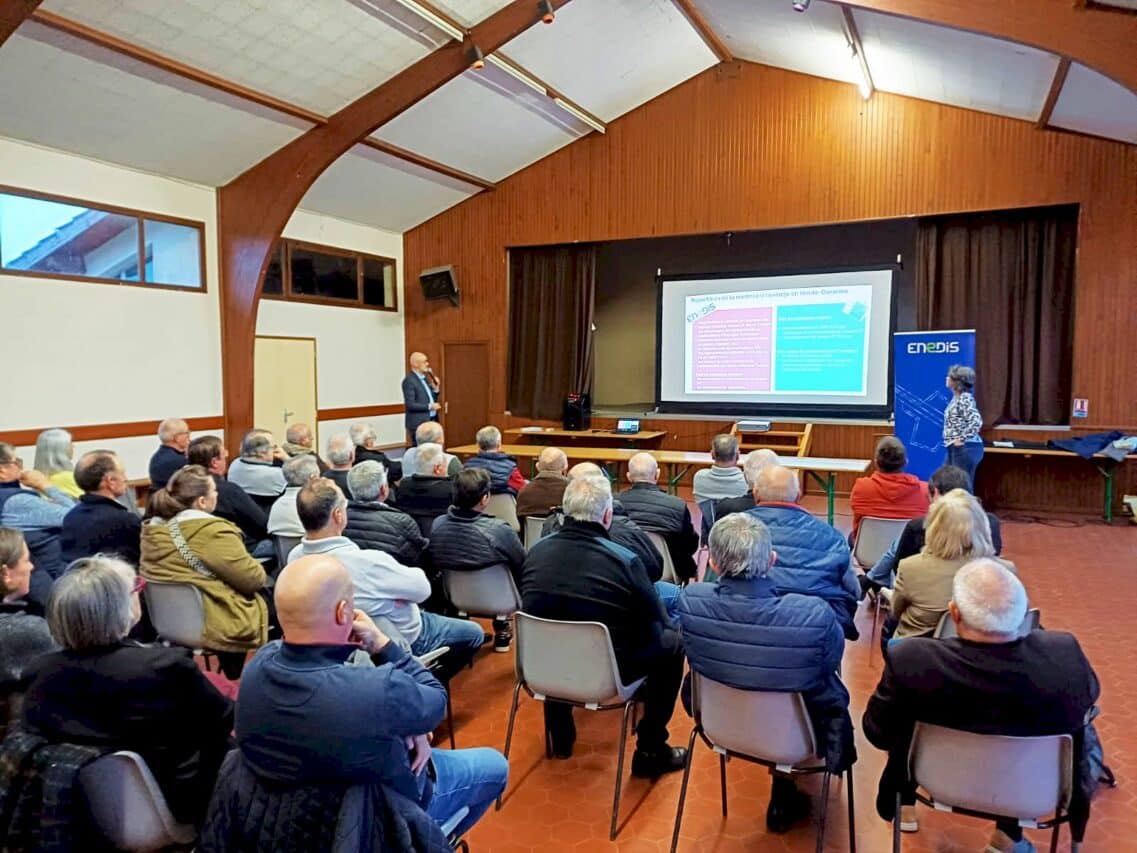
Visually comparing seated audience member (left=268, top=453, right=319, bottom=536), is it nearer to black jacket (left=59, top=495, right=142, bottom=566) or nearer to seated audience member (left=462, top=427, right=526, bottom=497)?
black jacket (left=59, top=495, right=142, bottom=566)

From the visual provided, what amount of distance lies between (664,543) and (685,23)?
5.91 meters

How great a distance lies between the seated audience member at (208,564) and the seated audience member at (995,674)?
223 cm

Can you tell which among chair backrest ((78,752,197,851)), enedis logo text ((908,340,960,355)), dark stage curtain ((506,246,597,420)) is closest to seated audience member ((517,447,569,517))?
chair backrest ((78,752,197,851))

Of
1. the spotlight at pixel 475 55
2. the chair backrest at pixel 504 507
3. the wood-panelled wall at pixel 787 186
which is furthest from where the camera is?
the wood-panelled wall at pixel 787 186

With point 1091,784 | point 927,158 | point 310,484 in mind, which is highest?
point 927,158

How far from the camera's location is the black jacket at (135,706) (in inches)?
62.1

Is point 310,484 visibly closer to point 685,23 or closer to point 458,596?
point 458,596

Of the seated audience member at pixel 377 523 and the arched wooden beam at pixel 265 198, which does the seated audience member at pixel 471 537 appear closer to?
the seated audience member at pixel 377 523

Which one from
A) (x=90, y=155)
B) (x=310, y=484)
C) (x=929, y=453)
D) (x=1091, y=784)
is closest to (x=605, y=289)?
(x=929, y=453)

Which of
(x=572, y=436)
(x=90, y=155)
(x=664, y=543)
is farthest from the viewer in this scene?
(x=572, y=436)

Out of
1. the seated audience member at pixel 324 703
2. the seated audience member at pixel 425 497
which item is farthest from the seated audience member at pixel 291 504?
the seated audience member at pixel 324 703

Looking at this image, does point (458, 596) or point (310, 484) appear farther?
point (458, 596)

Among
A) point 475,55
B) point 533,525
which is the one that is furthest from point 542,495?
point 475,55

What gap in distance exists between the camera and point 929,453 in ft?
21.9
